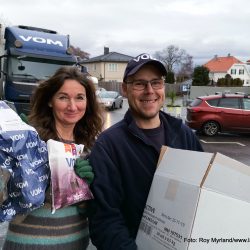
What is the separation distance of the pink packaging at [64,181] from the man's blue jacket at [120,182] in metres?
0.07

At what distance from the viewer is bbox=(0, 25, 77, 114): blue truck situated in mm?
11953

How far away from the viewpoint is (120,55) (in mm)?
83625

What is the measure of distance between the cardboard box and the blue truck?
10.5 metres

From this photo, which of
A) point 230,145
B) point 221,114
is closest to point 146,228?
point 230,145

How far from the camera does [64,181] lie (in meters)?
1.89

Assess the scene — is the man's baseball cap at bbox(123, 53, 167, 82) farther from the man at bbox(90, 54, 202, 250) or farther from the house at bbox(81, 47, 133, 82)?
the house at bbox(81, 47, 133, 82)

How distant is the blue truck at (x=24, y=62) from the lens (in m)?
12.0

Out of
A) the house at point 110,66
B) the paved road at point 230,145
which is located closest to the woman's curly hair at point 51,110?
the paved road at point 230,145

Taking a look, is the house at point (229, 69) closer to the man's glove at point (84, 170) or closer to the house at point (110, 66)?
the house at point (110, 66)

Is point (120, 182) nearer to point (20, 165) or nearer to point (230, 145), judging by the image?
point (20, 165)

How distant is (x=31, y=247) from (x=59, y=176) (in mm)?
406

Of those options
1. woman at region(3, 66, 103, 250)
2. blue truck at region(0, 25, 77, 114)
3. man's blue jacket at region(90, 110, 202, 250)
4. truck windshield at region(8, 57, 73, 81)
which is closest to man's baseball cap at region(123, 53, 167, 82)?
man's blue jacket at region(90, 110, 202, 250)

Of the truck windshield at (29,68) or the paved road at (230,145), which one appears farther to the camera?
the truck windshield at (29,68)

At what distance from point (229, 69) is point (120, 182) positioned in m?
101
